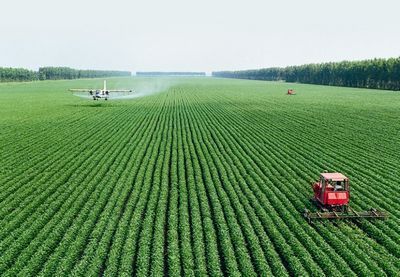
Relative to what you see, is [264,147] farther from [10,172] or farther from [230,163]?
[10,172]

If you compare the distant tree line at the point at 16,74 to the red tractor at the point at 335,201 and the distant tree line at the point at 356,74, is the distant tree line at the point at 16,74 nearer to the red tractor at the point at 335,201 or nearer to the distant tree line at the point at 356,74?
the distant tree line at the point at 356,74

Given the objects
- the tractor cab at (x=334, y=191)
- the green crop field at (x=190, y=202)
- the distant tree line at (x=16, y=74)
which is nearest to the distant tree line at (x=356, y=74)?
the green crop field at (x=190, y=202)

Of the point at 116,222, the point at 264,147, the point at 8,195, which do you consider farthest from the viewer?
the point at 264,147

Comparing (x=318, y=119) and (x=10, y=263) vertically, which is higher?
(x=318, y=119)

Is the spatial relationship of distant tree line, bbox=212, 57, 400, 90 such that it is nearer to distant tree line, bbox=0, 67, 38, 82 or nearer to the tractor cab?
the tractor cab

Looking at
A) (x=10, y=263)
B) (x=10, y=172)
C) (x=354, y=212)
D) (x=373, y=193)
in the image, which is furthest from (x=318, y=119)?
(x=10, y=263)

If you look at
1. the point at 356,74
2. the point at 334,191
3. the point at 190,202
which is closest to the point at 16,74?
the point at 356,74
